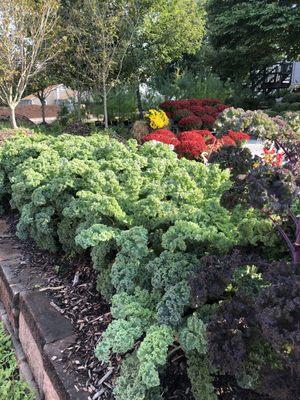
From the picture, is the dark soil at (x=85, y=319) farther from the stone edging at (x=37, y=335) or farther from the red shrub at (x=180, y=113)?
the red shrub at (x=180, y=113)

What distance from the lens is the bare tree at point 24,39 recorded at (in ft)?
28.7

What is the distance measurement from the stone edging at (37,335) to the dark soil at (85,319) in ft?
0.16

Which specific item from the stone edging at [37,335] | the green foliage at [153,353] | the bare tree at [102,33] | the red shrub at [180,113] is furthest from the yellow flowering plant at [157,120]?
the green foliage at [153,353]

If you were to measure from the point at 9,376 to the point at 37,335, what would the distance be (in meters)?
0.41

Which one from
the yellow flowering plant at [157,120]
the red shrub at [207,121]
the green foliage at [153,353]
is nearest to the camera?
the green foliage at [153,353]

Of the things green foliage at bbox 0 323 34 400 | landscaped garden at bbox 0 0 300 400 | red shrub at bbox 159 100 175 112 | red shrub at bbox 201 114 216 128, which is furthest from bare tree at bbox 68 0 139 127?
green foliage at bbox 0 323 34 400

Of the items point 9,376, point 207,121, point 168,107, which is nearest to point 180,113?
point 168,107

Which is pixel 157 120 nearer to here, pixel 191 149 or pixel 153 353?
pixel 191 149

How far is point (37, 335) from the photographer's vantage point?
239cm

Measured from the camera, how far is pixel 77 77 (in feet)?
38.5

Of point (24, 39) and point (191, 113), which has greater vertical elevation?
point (24, 39)

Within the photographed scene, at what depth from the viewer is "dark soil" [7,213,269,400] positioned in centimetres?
193

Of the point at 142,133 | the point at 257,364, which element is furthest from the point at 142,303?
the point at 142,133

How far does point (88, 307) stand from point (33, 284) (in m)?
0.55
